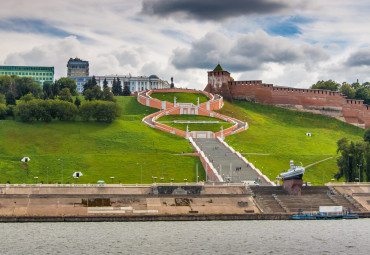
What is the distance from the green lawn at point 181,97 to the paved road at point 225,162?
3338cm

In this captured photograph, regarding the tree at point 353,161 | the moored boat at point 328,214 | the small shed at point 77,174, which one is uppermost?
the tree at point 353,161

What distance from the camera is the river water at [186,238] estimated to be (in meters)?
52.6

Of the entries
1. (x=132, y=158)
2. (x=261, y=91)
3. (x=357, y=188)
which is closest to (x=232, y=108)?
(x=261, y=91)

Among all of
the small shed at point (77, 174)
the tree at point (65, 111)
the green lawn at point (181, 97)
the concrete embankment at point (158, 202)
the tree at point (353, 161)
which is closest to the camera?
the concrete embankment at point (158, 202)

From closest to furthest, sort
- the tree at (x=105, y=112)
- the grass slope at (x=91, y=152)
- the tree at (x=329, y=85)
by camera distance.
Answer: the grass slope at (x=91, y=152), the tree at (x=105, y=112), the tree at (x=329, y=85)

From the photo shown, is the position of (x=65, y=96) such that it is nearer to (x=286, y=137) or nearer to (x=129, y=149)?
(x=129, y=149)

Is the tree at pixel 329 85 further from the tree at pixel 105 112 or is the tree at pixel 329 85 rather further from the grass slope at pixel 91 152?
the tree at pixel 105 112

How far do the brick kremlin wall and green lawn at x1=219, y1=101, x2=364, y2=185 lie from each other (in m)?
3.34

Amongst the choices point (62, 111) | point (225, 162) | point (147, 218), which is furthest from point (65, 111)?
point (147, 218)

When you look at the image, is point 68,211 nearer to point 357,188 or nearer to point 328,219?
point 328,219

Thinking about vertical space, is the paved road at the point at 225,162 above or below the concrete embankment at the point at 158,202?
above

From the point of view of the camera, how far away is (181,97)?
15125cm

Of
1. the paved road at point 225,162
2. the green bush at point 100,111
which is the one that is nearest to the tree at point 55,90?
the green bush at point 100,111

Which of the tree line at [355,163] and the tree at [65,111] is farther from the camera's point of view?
the tree at [65,111]
